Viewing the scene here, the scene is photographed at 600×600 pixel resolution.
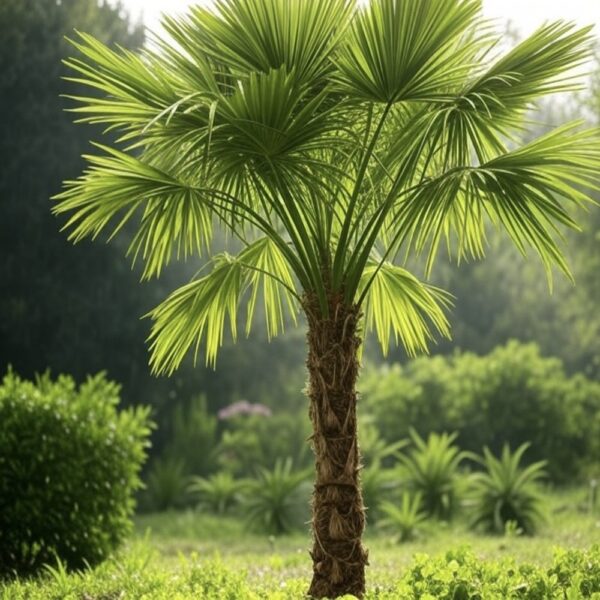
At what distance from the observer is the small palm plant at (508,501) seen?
438 inches

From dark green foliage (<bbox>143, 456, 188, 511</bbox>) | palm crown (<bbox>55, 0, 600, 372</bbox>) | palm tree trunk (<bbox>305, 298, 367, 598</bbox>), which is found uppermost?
palm crown (<bbox>55, 0, 600, 372</bbox>)

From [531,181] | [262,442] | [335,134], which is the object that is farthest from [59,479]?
[262,442]

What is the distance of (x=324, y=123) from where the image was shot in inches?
210

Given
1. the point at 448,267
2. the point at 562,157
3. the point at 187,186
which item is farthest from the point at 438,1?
the point at 448,267

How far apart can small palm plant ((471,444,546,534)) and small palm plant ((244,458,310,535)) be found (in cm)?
222

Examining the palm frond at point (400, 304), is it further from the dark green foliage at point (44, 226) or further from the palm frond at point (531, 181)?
the dark green foliage at point (44, 226)

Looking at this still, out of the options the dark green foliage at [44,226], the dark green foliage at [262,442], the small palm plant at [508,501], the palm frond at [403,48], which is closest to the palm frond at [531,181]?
the palm frond at [403,48]

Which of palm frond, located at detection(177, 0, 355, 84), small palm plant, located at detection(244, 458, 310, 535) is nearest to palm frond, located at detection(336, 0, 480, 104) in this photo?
palm frond, located at detection(177, 0, 355, 84)

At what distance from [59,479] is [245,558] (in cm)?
223

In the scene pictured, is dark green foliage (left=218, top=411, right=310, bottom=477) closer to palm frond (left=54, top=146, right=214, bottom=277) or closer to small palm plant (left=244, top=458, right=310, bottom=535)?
small palm plant (left=244, top=458, right=310, bottom=535)

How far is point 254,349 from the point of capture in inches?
738

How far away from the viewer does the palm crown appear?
197 inches

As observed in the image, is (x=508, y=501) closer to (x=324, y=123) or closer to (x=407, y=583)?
(x=407, y=583)

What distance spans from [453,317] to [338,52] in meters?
18.8
